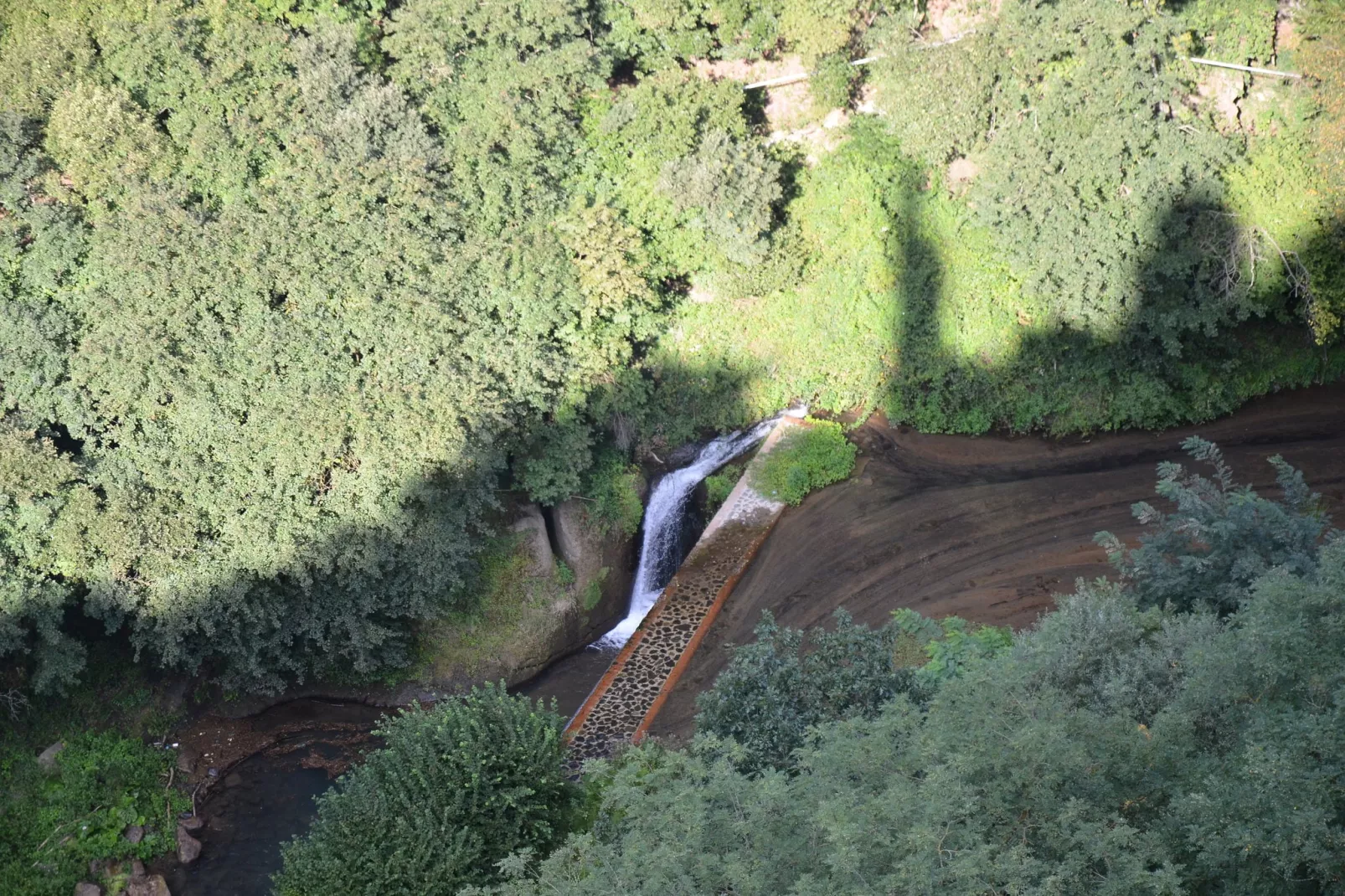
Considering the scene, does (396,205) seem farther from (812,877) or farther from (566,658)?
(812,877)

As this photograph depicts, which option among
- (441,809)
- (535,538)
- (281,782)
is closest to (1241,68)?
(535,538)

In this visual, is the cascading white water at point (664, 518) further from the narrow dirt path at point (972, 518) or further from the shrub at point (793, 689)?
the shrub at point (793, 689)

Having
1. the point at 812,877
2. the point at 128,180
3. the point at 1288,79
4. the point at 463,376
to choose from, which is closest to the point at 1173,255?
the point at 1288,79

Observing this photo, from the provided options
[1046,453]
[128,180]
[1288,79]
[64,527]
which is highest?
[128,180]

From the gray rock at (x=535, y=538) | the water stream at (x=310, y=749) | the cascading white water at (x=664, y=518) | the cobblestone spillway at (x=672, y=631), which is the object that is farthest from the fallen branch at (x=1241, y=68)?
the gray rock at (x=535, y=538)

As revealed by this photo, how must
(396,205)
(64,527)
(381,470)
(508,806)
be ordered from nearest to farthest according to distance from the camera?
(508,806), (64,527), (381,470), (396,205)

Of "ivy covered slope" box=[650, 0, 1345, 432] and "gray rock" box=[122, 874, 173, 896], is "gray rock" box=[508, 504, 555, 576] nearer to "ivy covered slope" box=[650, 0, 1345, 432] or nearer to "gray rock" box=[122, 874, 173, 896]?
"ivy covered slope" box=[650, 0, 1345, 432]

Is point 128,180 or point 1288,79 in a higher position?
point 128,180
